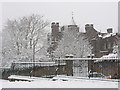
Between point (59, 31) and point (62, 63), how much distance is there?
34.4 metres

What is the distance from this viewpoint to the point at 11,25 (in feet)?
100

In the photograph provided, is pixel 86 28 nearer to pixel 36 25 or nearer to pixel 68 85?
pixel 36 25

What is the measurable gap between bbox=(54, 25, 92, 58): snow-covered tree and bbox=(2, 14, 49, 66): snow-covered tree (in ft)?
20.6

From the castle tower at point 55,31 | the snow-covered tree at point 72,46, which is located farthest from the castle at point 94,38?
the snow-covered tree at point 72,46

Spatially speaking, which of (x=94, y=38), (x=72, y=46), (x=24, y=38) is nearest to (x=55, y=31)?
(x=94, y=38)

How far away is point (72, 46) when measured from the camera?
38.5 m

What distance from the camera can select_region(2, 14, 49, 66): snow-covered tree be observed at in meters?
28.5

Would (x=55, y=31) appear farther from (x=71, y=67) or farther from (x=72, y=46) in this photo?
(x=71, y=67)

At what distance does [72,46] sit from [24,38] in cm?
1156

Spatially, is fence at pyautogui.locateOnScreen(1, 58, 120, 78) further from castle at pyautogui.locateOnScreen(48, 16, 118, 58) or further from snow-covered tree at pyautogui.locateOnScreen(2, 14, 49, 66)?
castle at pyautogui.locateOnScreen(48, 16, 118, 58)

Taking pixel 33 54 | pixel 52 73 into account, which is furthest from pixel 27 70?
pixel 33 54

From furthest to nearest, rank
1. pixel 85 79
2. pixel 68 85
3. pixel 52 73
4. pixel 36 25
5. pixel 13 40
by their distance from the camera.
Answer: pixel 36 25, pixel 13 40, pixel 52 73, pixel 85 79, pixel 68 85

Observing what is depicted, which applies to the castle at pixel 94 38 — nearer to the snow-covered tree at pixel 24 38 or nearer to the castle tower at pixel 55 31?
the castle tower at pixel 55 31

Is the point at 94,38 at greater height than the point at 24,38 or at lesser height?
greater
